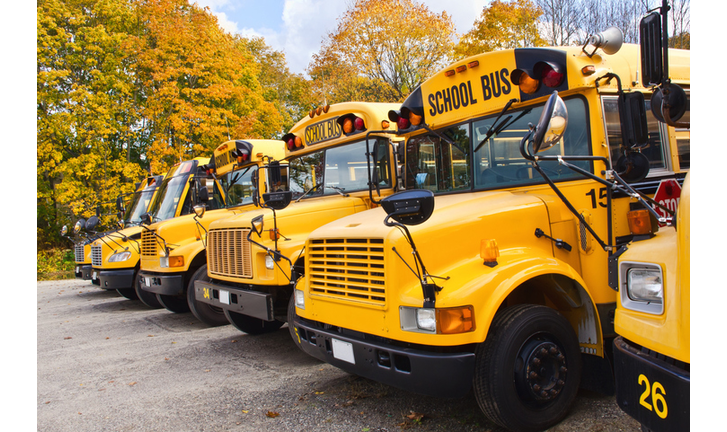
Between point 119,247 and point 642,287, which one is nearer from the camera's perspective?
point 642,287

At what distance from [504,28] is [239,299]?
55.6ft

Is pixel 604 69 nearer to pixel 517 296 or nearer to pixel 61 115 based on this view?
pixel 517 296

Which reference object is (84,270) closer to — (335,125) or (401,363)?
(335,125)

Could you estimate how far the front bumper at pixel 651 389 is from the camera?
5.99ft

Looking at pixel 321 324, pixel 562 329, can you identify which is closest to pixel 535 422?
pixel 562 329

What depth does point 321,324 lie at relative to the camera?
148 inches

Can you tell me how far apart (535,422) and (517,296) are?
864 mm

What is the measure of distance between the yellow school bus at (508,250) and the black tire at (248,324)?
232 cm

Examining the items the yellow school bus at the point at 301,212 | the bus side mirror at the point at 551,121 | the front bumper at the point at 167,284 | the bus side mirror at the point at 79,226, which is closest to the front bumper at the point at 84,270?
the bus side mirror at the point at 79,226

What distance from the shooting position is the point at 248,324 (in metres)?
6.22

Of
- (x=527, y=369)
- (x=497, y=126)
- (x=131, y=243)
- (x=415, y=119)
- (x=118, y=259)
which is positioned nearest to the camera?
(x=527, y=369)

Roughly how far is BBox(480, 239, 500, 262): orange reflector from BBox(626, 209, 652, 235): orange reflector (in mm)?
874

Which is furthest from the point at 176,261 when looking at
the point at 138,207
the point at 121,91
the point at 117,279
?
the point at 121,91

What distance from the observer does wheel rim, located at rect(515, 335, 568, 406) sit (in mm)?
3033
